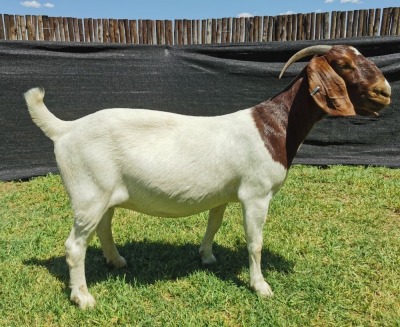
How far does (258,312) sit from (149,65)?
4491 mm

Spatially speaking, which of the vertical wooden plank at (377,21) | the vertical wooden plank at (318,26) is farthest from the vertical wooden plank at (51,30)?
the vertical wooden plank at (377,21)

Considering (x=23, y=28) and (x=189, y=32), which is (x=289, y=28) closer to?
(x=189, y=32)

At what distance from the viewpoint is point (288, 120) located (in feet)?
9.12

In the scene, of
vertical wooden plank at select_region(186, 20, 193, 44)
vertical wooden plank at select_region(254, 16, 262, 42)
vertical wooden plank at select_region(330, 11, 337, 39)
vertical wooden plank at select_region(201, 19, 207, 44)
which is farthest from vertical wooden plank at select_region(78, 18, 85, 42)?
vertical wooden plank at select_region(330, 11, 337, 39)

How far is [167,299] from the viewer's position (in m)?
2.97

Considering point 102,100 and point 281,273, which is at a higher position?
point 102,100

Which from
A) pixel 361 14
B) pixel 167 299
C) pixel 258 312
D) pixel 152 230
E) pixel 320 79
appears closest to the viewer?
pixel 320 79

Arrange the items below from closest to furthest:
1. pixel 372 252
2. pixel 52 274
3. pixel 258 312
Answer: pixel 258 312, pixel 52 274, pixel 372 252

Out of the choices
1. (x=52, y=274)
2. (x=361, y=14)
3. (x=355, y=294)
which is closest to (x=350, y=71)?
(x=355, y=294)

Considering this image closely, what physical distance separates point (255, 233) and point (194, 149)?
2.63 feet

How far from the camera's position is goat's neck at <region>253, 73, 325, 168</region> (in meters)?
2.75

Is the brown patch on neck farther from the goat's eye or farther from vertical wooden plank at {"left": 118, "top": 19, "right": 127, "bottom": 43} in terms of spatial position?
vertical wooden plank at {"left": 118, "top": 19, "right": 127, "bottom": 43}

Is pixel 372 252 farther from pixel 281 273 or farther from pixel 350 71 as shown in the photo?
pixel 350 71

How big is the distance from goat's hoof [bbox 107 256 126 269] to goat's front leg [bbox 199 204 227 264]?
2.36 feet
